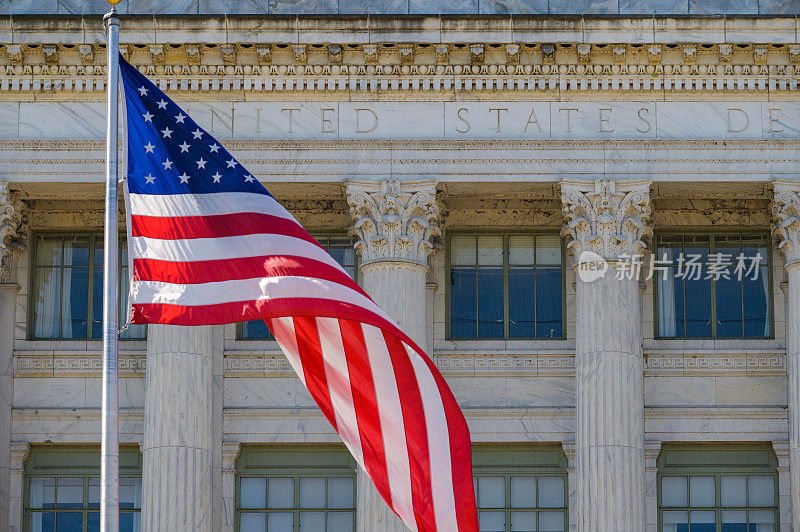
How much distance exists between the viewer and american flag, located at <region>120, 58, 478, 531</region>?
2236 centimetres

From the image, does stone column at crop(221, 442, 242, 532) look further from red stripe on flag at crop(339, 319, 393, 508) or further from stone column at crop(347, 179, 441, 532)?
red stripe on flag at crop(339, 319, 393, 508)

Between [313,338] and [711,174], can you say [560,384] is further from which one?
[313,338]

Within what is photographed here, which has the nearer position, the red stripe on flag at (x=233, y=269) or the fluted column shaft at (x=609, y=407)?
the red stripe on flag at (x=233, y=269)

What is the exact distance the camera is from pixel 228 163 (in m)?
23.4

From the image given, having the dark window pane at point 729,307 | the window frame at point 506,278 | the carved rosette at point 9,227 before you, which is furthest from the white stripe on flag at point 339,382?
the dark window pane at point 729,307

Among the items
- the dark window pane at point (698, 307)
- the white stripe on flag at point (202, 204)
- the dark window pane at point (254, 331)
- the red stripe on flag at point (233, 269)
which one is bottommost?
the red stripe on flag at point (233, 269)

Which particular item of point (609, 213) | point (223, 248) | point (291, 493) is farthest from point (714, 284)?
point (223, 248)

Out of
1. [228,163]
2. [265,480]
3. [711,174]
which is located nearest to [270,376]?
[265,480]

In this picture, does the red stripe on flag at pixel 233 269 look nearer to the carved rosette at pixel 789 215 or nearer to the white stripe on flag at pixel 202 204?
the white stripe on flag at pixel 202 204

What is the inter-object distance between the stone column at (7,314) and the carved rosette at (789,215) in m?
14.6

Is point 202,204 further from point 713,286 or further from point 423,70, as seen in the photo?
point 713,286

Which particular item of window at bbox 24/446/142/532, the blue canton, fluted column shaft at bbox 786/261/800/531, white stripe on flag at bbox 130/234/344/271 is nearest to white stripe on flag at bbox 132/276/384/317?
white stripe on flag at bbox 130/234/344/271

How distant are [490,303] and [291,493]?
5.46 meters

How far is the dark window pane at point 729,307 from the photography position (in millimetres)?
35125
